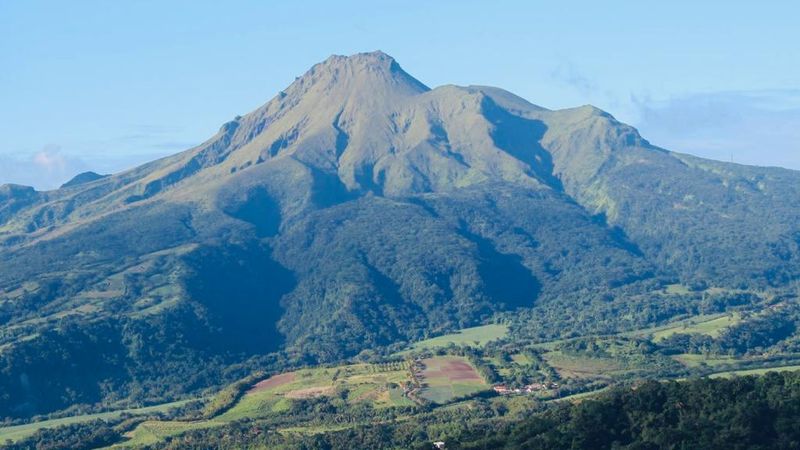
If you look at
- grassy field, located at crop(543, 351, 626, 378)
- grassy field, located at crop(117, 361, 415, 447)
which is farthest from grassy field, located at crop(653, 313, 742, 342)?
grassy field, located at crop(117, 361, 415, 447)

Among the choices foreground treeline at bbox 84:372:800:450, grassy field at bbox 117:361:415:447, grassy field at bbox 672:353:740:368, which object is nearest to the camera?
foreground treeline at bbox 84:372:800:450

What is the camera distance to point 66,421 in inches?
5969

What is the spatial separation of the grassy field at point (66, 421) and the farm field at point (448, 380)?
107 ft

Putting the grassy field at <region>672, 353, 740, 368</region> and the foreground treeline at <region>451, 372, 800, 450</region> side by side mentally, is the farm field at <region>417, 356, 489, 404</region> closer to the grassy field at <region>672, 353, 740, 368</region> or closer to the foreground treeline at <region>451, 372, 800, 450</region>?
the grassy field at <region>672, 353, 740, 368</region>

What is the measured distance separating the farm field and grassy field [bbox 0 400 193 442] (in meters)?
32.5

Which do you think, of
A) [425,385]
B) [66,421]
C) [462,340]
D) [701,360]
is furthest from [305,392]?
[701,360]

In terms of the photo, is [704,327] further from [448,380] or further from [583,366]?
[448,380]

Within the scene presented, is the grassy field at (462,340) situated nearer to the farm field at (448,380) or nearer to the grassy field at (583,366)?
the farm field at (448,380)

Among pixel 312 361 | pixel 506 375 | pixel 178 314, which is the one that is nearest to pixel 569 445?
pixel 506 375

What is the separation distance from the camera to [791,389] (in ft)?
306

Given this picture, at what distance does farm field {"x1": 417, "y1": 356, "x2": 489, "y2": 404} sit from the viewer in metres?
141

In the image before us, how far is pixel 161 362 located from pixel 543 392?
217 feet

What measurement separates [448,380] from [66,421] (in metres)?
46.3

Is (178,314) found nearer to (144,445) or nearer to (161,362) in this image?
(161,362)
